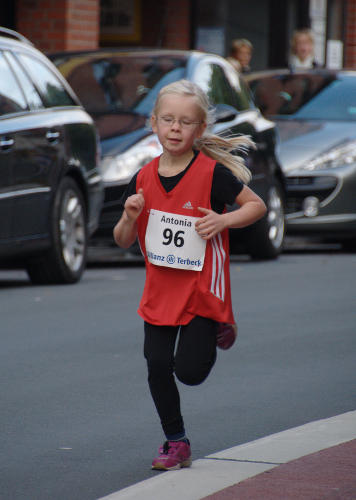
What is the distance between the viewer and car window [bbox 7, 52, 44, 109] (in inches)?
383

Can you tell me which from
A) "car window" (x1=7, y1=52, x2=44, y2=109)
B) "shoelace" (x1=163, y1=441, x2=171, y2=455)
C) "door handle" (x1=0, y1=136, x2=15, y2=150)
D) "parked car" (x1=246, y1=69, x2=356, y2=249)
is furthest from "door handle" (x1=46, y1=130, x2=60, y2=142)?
"shoelace" (x1=163, y1=441, x2=171, y2=455)

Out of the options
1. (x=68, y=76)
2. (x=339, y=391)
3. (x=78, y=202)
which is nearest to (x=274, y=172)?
(x=68, y=76)

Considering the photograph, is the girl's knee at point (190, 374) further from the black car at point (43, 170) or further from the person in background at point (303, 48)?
the person in background at point (303, 48)

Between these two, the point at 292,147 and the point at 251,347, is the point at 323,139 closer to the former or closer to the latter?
the point at 292,147

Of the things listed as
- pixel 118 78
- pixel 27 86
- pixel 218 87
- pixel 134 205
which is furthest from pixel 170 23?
pixel 134 205

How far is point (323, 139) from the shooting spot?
1362 centimetres

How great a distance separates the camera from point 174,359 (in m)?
4.68

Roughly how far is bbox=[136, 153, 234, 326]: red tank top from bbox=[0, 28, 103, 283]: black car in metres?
4.52

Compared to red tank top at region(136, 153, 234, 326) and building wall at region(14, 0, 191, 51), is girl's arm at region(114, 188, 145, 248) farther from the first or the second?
building wall at region(14, 0, 191, 51)

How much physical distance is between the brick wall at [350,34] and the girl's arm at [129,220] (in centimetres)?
2141

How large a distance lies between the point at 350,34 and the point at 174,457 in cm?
2221

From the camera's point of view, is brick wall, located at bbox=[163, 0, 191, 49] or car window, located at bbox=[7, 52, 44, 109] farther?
brick wall, located at bbox=[163, 0, 191, 49]

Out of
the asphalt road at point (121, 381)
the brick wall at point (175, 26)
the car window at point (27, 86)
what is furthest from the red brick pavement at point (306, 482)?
the brick wall at point (175, 26)

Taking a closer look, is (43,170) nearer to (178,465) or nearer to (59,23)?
(178,465)
